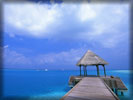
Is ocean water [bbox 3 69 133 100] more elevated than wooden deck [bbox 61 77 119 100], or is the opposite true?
wooden deck [bbox 61 77 119 100]

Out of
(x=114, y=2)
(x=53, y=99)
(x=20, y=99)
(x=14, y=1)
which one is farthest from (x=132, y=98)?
(x=14, y=1)

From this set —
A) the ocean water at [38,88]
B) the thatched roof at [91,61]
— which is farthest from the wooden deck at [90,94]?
the ocean water at [38,88]

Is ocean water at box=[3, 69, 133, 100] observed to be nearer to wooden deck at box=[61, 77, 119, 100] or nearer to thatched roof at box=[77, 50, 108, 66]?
thatched roof at box=[77, 50, 108, 66]

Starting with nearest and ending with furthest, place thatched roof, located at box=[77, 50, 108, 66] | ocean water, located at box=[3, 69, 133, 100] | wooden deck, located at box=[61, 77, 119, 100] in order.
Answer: wooden deck, located at box=[61, 77, 119, 100], thatched roof, located at box=[77, 50, 108, 66], ocean water, located at box=[3, 69, 133, 100]

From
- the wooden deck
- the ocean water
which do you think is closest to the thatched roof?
the ocean water

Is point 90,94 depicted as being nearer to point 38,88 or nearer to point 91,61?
point 91,61

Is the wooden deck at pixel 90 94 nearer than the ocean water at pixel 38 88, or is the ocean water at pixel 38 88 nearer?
the wooden deck at pixel 90 94

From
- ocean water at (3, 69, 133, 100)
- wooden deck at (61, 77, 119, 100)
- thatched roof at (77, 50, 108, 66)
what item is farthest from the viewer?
ocean water at (3, 69, 133, 100)

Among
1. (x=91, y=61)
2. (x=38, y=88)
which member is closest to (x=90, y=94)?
(x=91, y=61)

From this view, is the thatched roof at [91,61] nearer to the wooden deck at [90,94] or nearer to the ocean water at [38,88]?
the ocean water at [38,88]

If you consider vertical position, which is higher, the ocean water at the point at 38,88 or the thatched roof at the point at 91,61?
the thatched roof at the point at 91,61

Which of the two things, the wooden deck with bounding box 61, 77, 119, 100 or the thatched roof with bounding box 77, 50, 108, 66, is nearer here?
the wooden deck with bounding box 61, 77, 119, 100

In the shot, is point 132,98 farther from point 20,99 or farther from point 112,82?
point 20,99

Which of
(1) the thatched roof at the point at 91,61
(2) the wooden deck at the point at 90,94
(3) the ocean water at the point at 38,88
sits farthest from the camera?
(3) the ocean water at the point at 38,88
